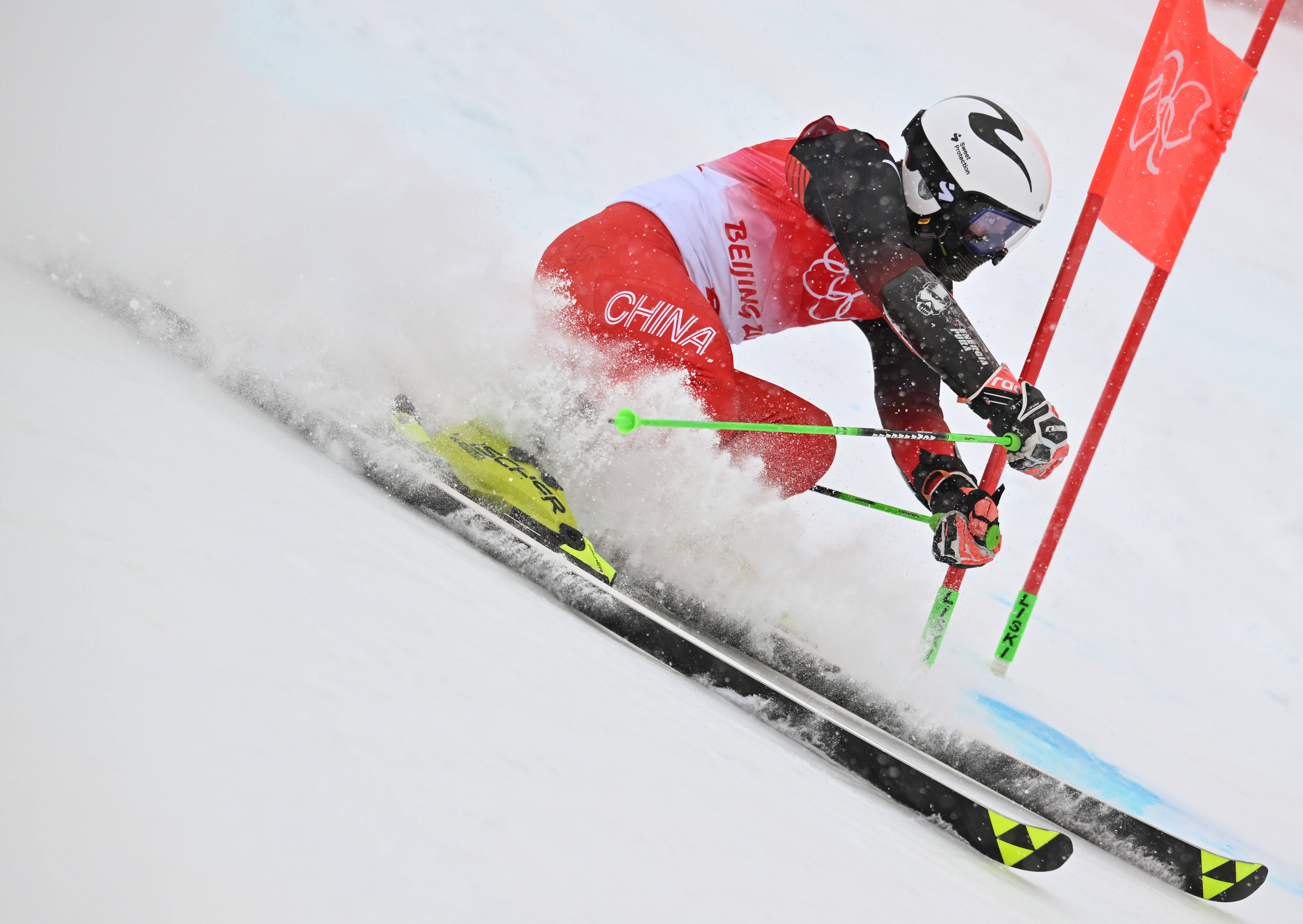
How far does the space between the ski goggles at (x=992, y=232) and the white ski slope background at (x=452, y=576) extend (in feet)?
2.88

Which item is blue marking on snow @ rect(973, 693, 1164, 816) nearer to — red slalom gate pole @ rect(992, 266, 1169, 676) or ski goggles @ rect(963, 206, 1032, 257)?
red slalom gate pole @ rect(992, 266, 1169, 676)

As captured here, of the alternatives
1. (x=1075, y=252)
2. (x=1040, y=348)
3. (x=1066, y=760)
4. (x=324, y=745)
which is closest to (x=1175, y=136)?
(x=1075, y=252)

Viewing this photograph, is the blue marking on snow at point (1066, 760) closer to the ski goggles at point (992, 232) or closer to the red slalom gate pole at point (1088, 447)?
the red slalom gate pole at point (1088, 447)

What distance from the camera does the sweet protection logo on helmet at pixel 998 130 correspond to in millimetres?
2264

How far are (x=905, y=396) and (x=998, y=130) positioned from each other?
0.90 meters

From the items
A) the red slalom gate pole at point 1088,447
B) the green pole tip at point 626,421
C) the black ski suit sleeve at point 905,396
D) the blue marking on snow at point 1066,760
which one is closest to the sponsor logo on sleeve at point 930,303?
the black ski suit sleeve at point 905,396

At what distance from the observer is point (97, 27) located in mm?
4086

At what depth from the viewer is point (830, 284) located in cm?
253

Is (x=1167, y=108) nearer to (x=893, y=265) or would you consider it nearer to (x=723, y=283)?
(x=893, y=265)

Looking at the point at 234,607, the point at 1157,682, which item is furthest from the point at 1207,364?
the point at 234,607

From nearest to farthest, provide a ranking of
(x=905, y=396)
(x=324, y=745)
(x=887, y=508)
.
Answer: (x=324, y=745) → (x=887, y=508) → (x=905, y=396)

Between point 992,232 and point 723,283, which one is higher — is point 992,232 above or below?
above

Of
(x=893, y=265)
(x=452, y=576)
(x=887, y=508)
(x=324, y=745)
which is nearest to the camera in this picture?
(x=324, y=745)

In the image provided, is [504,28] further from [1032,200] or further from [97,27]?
[1032,200]
